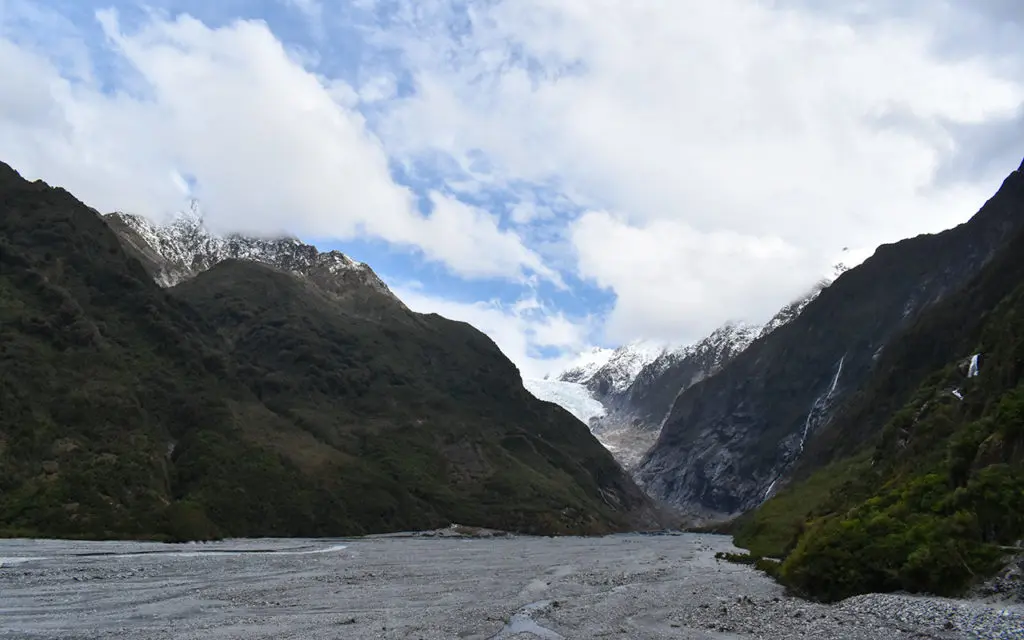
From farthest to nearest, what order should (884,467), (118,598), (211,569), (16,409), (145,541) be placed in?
(16,409), (145,541), (884,467), (211,569), (118,598)

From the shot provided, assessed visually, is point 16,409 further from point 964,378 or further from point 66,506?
point 964,378

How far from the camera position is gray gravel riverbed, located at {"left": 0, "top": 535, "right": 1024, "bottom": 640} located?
1638 inches

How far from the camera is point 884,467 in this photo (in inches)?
4136

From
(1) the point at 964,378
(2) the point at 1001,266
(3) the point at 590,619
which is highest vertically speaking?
(2) the point at 1001,266

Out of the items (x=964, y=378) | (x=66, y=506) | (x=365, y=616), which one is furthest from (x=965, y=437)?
(x=66, y=506)

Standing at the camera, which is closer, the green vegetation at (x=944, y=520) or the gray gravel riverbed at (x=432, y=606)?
the gray gravel riverbed at (x=432, y=606)

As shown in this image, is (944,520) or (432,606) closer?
(944,520)

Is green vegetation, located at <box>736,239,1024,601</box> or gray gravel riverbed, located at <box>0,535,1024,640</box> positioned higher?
green vegetation, located at <box>736,239,1024,601</box>

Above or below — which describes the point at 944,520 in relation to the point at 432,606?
above

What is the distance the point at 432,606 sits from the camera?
188 feet

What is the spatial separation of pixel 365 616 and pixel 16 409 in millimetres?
153917

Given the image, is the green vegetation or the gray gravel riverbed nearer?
the gray gravel riverbed

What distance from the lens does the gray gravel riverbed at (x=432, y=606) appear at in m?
41.6

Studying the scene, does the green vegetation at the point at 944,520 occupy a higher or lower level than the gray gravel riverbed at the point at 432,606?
higher
